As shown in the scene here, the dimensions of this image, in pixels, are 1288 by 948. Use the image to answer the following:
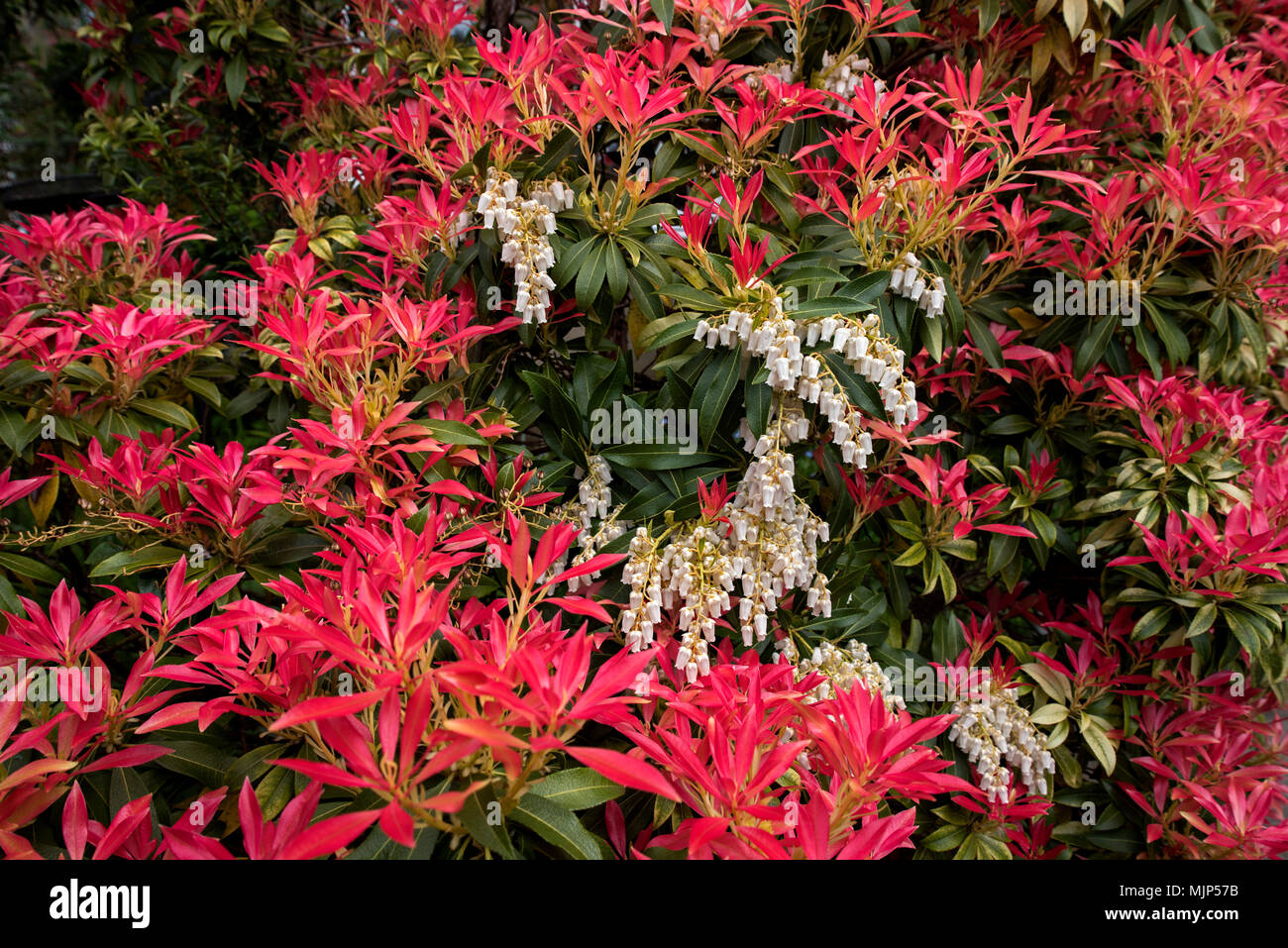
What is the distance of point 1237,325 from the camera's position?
214cm

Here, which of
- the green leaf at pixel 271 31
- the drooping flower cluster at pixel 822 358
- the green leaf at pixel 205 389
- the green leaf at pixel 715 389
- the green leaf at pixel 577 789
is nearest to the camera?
the green leaf at pixel 577 789

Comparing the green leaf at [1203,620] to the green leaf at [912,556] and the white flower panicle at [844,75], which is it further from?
the white flower panicle at [844,75]

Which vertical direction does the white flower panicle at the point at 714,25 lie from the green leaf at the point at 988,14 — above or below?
below

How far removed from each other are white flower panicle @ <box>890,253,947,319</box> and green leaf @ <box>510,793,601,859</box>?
1.32m

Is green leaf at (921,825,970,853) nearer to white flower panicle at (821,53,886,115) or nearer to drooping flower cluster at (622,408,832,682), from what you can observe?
drooping flower cluster at (622,408,832,682)

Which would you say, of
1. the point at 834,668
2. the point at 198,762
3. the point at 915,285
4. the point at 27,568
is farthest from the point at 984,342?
the point at 27,568

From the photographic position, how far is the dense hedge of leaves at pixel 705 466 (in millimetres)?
1160

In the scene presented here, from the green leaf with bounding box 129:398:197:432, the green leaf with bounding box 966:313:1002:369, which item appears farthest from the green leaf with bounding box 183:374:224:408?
the green leaf with bounding box 966:313:1002:369

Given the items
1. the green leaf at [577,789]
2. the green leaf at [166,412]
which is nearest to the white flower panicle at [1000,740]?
the green leaf at [577,789]

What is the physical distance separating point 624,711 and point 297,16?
381 cm

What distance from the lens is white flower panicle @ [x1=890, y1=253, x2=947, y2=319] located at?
5.73ft

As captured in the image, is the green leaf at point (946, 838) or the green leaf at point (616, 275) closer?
the green leaf at point (616, 275)
